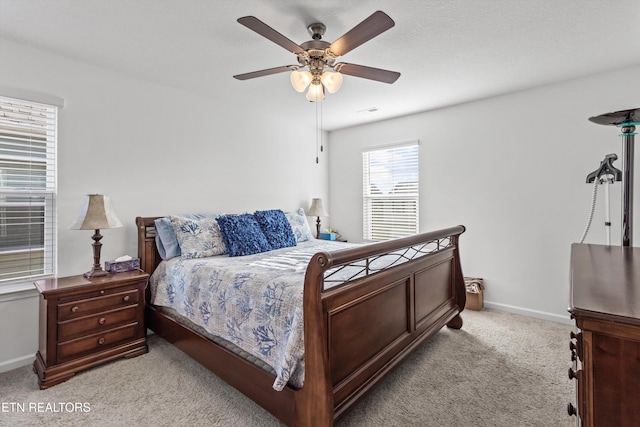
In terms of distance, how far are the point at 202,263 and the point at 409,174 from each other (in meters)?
3.04

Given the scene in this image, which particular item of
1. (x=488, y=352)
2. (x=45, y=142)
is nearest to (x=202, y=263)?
(x=45, y=142)

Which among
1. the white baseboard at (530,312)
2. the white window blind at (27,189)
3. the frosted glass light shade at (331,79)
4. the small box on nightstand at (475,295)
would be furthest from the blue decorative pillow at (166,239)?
the white baseboard at (530,312)

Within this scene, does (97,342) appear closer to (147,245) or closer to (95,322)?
(95,322)

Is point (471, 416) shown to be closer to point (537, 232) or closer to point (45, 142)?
point (537, 232)

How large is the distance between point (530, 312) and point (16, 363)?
479 cm

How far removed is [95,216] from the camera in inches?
94.2

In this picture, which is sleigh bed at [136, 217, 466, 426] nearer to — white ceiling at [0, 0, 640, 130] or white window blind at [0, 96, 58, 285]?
white window blind at [0, 96, 58, 285]

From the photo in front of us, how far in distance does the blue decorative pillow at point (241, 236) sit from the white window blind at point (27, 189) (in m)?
1.39

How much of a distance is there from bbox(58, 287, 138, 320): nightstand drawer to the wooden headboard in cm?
41

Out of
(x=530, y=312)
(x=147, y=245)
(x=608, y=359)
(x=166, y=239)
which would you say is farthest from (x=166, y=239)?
(x=530, y=312)

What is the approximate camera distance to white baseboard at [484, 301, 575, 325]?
3156mm

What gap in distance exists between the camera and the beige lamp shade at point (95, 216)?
236 centimetres

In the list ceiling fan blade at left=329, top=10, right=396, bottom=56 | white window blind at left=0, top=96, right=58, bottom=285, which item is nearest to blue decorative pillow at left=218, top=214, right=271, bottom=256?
white window blind at left=0, top=96, right=58, bottom=285

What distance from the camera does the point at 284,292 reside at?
172cm
